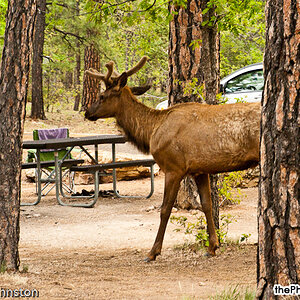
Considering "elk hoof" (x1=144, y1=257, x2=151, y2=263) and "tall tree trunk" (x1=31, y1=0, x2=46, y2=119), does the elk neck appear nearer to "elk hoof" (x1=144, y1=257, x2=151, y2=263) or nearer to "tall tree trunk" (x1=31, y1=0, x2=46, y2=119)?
"elk hoof" (x1=144, y1=257, x2=151, y2=263)

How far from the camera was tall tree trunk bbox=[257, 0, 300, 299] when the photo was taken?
3.20 metres

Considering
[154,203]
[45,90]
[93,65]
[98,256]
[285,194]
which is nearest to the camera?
[285,194]

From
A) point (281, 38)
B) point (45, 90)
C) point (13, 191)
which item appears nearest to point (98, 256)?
point (13, 191)

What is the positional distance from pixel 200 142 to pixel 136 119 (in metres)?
1.27

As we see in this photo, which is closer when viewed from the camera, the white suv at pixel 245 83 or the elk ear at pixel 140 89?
the elk ear at pixel 140 89

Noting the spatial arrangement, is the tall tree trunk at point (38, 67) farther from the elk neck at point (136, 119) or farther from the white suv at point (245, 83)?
the elk neck at point (136, 119)

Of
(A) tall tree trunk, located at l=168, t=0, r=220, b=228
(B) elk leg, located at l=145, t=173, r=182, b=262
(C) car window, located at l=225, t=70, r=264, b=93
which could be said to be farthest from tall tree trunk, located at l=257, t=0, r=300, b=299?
(C) car window, located at l=225, t=70, r=264, b=93

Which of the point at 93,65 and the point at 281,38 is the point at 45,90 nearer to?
the point at 93,65

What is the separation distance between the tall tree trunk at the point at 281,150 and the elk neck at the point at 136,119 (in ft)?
12.4

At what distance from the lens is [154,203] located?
10.9 m

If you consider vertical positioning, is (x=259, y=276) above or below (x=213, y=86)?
below

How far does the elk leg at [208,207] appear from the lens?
6676mm

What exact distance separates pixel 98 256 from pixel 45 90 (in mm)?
24731

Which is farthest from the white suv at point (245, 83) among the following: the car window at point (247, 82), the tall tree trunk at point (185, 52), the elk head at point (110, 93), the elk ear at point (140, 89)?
the elk head at point (110, 93)
